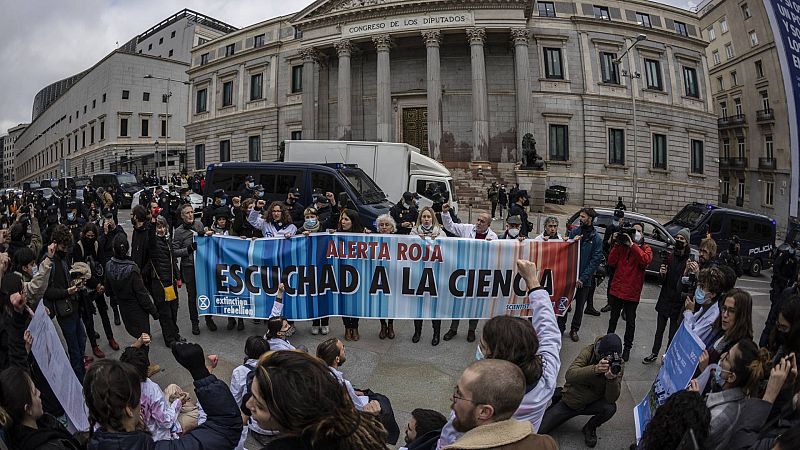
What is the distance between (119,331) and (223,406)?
6.59 metres

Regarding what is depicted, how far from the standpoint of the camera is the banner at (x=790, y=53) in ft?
19.7

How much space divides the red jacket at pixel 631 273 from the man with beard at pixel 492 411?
557 cm

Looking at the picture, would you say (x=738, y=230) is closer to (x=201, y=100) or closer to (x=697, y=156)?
(x=697, y=156)

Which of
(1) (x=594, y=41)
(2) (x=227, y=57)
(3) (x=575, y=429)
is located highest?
(2) (x=227, y=57)

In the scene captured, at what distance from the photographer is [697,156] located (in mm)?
38812

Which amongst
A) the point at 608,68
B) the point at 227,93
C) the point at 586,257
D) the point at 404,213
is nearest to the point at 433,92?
the point at 608,68

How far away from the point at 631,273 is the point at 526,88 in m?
28.7

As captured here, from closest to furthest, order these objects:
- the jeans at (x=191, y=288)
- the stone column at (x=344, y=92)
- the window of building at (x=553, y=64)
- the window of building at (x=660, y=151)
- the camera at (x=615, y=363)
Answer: the camera at (x=615, y=363), the jeans at (x=191, y=288), the window of building at (x=553, y=64), the stone column at (x=344, y=92), the window of building at (x=660, y=151)

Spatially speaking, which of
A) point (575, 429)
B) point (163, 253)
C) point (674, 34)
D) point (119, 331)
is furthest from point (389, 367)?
point (674, 34)

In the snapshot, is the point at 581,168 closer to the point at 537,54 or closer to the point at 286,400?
the point at 537,54

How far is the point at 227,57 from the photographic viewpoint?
46.4 metres

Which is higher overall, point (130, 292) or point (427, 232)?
point (427, 232)

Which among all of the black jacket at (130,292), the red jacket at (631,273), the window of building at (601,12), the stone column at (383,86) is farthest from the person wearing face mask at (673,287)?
the window of building at (601,12)

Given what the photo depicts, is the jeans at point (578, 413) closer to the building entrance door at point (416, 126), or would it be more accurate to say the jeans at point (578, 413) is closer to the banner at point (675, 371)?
the banner at point (675, 371)
